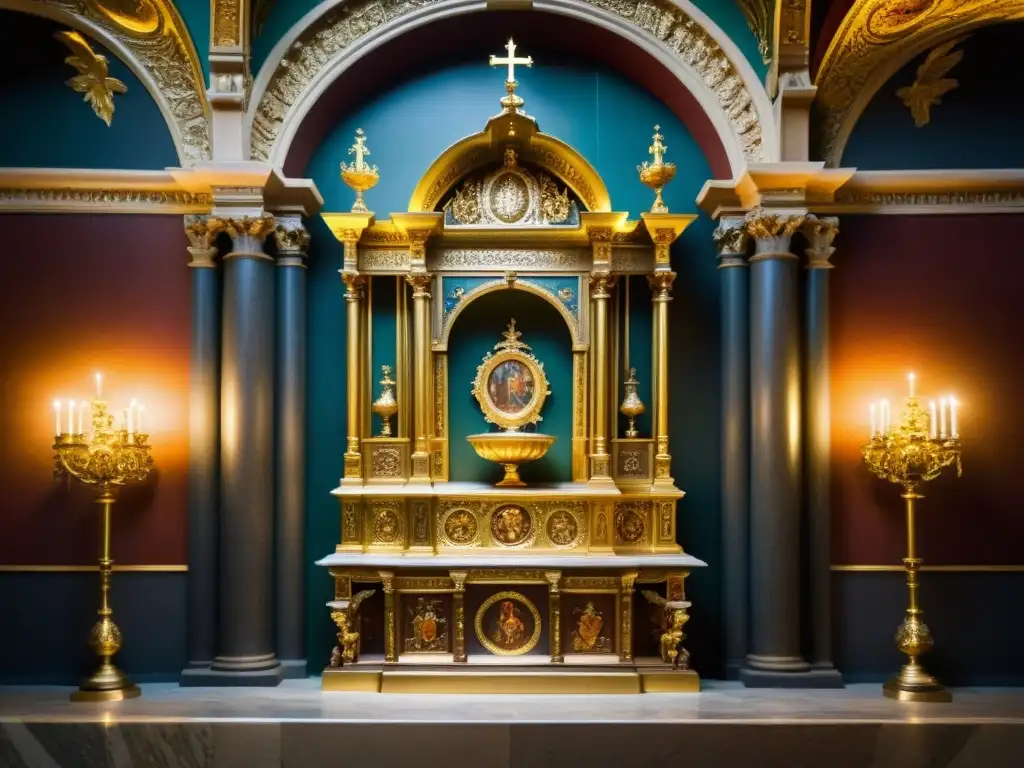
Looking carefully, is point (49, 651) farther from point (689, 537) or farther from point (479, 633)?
point (689, 537)

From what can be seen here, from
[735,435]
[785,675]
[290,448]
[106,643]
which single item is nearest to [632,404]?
[735,435]

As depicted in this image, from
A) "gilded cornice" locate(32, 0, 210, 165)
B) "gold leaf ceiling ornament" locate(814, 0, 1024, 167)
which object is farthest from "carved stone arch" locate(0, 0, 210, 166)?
"gold leaf ceiling ornament" locate(814, 0, 1024, 167)

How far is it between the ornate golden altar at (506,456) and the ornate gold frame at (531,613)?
0.03 feet

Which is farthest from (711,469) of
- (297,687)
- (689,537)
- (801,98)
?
(297,687)

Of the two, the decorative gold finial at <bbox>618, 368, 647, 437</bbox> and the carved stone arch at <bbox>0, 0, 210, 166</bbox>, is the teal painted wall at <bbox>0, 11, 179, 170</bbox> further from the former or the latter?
the decorative gold finial at <bbox>618, 368, 647, 437</bbox>

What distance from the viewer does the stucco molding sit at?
6996mm

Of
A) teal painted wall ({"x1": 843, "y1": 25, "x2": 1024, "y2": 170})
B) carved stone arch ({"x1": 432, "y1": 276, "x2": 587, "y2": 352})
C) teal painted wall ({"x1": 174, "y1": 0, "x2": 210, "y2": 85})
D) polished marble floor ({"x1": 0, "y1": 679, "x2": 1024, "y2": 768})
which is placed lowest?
polished marble floor ({"x1": 0, "y1": 679, "x2": 1024, "y2": 768})

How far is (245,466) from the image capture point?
22.1ft

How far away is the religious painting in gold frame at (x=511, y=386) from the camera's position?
7.15m

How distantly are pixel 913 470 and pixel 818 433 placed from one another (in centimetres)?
65

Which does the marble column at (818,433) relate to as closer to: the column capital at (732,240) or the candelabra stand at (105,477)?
the column capital at (732,240)

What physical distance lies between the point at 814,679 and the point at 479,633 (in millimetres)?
2164

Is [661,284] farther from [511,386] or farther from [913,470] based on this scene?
[913,470]

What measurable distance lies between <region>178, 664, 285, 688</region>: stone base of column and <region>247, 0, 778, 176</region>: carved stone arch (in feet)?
11.0
